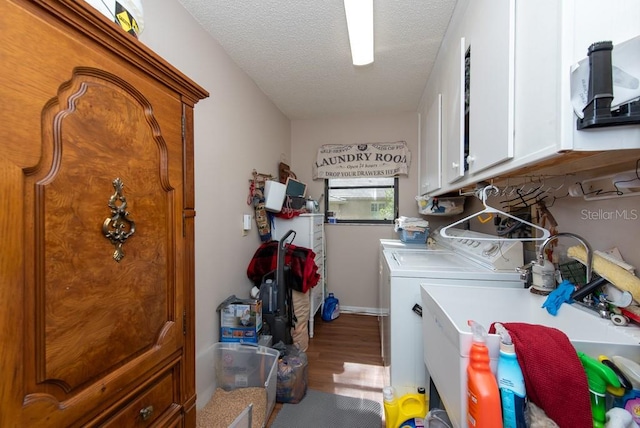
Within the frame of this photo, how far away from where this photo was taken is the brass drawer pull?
70cm

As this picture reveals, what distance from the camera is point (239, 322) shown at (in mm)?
1871

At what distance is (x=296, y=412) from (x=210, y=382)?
2.05ft

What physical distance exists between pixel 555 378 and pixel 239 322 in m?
1.75

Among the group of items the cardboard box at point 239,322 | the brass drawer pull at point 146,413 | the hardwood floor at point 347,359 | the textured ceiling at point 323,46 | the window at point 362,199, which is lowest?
the hardwood floor at point 347,359

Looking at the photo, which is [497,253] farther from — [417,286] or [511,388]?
[511,388]

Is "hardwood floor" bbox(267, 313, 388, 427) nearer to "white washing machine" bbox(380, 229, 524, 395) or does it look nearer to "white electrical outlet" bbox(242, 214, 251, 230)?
"white washing machine" bbox(380, 229, 524, 395)

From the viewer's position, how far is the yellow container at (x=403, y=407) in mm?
1340

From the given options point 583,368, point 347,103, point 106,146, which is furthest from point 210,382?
point 347,103

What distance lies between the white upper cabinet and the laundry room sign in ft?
5.28

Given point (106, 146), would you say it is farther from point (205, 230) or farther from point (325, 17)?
point (325, 17)

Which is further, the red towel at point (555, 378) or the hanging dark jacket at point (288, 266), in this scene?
the hanging dark jacket at point (288, 266)

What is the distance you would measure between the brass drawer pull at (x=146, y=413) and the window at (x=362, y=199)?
9.47 ft

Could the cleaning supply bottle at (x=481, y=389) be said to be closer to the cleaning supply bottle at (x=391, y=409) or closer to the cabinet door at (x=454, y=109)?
the cleaning supply bottle at (x=391, y=409)

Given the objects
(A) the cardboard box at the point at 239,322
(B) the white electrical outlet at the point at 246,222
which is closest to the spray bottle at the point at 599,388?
(A) the cardboard box at the point at 239,322
